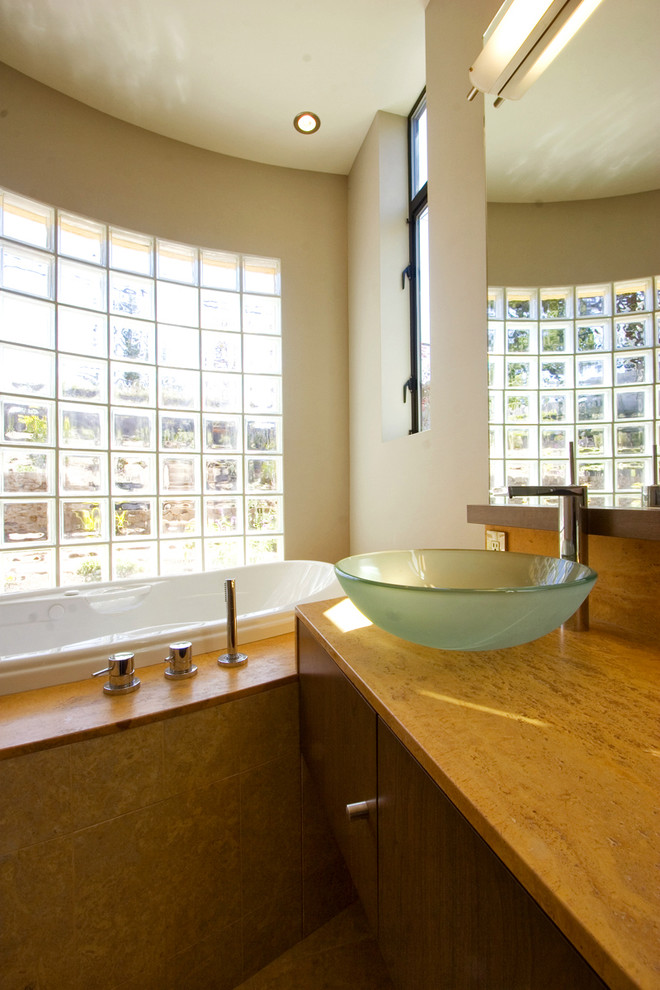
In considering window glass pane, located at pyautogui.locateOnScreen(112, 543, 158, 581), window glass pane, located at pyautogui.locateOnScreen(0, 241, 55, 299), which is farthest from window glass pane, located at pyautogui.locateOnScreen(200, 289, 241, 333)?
window glass pane, located at pyautogui.locateOnScreen(112, 543, 158, 581)

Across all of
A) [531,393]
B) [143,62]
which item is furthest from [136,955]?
[143,62]

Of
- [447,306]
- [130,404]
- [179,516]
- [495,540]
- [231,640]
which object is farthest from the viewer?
[179,516]

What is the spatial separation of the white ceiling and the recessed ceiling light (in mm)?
31

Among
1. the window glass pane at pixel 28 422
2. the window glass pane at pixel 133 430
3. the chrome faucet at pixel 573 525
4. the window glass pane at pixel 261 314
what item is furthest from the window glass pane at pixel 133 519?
the chrome faucet at pixel 573 525

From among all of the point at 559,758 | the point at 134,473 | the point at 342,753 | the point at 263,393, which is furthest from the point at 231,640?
the point at 263,393

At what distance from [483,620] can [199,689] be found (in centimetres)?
81

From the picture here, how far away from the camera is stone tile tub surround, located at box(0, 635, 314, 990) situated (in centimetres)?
94

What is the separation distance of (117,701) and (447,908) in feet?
2.99

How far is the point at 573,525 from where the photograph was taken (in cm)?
88

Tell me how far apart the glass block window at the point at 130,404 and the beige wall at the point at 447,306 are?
70cm

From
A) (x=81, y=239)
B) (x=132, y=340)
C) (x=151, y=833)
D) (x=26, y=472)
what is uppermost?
(x=81, y=239)

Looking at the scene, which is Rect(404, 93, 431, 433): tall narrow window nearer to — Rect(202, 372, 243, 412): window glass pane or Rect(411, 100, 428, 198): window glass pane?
Rect(411, 100, 428, 198): window glass pane

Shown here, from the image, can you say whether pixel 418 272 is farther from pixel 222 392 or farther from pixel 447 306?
pixel 222 392

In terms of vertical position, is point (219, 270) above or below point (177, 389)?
above
